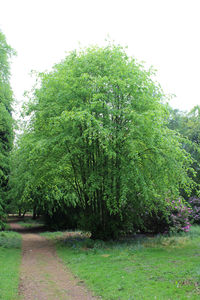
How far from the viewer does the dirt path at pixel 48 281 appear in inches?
272

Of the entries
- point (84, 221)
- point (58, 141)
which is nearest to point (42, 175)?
point (58, 141)

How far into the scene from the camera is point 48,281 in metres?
8.26

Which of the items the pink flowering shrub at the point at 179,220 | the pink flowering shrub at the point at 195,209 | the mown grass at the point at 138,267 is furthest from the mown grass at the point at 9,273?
the pink flowering shrub at the point at 195,209

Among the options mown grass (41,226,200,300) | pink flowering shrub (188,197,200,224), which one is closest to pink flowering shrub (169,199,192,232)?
mown grass (41,226,200,300)

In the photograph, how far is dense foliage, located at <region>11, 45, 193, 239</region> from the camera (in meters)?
12.5

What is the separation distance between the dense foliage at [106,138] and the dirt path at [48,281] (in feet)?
11.8

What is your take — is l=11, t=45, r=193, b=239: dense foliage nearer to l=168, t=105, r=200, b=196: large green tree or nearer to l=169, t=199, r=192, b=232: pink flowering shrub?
l=169, t=199, r=192, b=232: pink flowering shrub

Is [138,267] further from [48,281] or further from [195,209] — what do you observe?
[195,209]

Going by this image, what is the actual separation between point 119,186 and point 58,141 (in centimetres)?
388

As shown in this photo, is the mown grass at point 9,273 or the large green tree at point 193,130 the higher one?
the large green tree at point 193,130

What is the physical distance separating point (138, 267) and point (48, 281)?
308 centimetres

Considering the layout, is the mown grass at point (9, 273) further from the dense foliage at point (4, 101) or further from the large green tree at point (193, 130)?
the large green tree at point (193, 130)

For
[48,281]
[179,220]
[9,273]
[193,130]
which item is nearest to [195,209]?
[179,220]

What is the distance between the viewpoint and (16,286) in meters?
7.60
